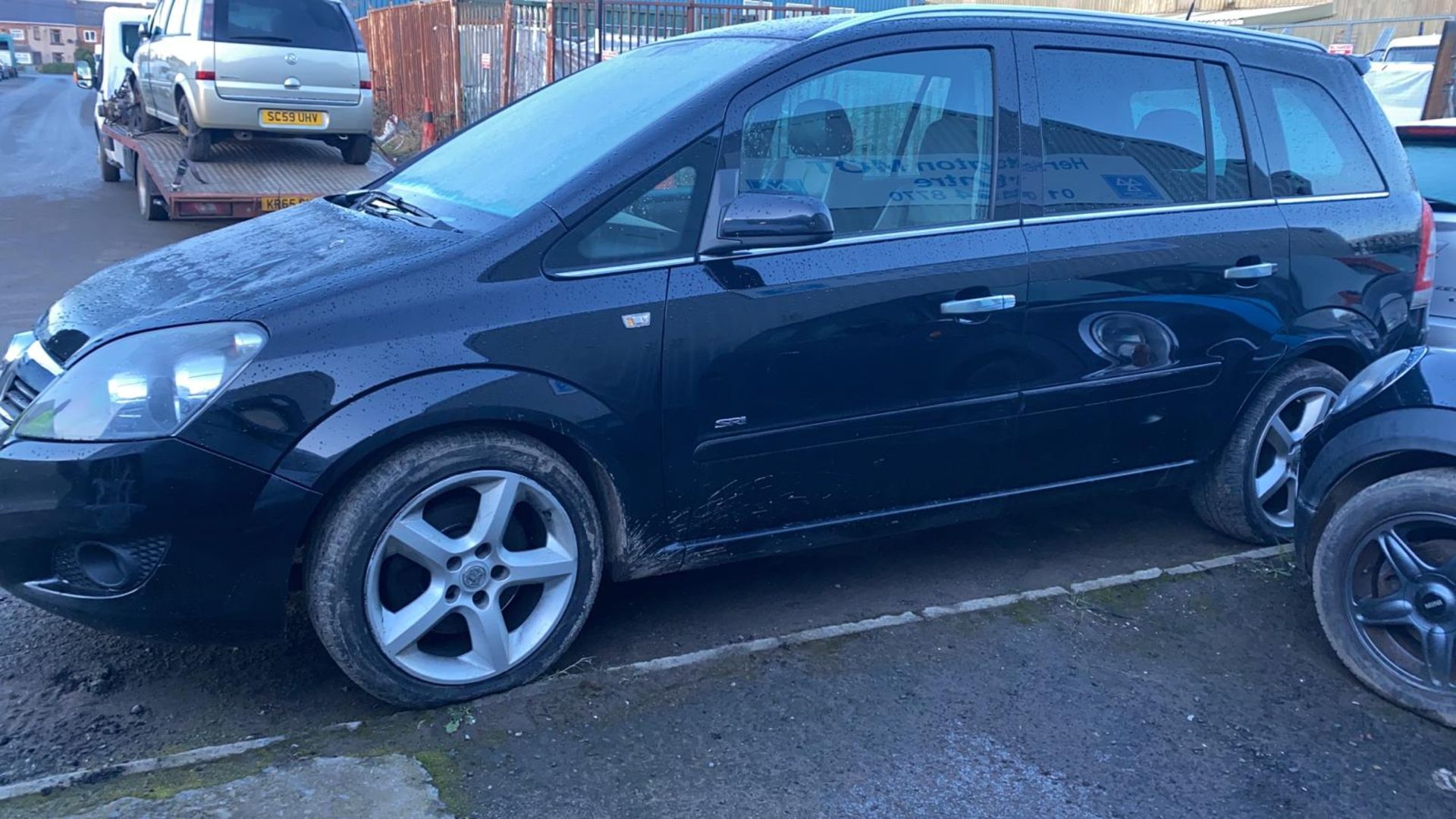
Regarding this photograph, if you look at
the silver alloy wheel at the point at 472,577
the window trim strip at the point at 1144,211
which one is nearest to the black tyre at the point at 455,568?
the silver alloy wheel at the point at 472,577

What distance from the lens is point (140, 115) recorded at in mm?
13336

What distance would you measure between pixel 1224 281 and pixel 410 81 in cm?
1940

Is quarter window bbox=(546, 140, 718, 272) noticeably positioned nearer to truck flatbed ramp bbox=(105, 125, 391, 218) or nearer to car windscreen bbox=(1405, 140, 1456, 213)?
car windscreen bbox=(1405, 140, 1456, 213)

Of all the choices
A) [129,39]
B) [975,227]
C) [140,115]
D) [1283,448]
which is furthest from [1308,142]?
[129,39]

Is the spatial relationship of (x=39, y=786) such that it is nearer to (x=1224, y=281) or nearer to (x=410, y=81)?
(x=1224, y=281)

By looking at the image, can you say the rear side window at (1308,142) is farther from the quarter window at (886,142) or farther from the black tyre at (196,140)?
the black tyre at (196,140)

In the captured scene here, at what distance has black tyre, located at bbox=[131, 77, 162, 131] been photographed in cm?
1311

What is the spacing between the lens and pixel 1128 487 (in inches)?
164

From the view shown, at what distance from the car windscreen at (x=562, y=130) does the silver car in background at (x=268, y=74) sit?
760cm

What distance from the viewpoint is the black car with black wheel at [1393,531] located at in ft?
10.8

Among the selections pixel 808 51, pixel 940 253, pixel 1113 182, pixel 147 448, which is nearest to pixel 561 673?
pixel 147 448

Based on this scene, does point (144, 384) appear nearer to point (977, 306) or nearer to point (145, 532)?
point (145, 532)

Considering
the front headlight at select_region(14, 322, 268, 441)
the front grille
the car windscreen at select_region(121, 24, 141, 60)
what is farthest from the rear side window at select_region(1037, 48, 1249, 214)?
the car windscreen at select_region(121, 24, 141, 60)

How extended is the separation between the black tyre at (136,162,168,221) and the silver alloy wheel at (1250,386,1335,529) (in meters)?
10.6
